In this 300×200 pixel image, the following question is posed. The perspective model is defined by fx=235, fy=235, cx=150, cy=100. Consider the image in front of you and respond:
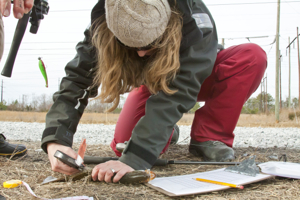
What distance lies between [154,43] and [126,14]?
0.30 metres

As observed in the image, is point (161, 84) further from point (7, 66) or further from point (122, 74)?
point (7, 66)

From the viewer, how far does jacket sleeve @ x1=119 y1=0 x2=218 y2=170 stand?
4.25 feet

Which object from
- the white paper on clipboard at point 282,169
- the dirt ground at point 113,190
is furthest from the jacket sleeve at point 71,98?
the white paper on clipboard at point 282,169

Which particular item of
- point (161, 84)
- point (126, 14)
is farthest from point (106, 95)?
point (126, 14)

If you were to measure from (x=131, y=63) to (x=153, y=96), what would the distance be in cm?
36

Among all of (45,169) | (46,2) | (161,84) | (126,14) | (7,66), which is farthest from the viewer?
(46,2)

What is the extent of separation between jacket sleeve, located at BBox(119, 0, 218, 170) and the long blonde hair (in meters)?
0.06

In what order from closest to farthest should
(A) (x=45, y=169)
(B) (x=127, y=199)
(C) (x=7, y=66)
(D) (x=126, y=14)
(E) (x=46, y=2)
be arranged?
(B) (x=127, y=199)
(D) (x=126, y=14)
(A) (x=45, y=169)
(C) (x=7, y=66)
(E) (x=46, y=2)

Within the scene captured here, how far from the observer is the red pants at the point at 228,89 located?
6.28ft

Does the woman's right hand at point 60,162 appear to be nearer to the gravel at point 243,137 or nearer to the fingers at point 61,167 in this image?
the fingers at point 61,167

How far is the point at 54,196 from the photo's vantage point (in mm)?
1049

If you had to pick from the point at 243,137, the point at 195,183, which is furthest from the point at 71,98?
the point at 243,137

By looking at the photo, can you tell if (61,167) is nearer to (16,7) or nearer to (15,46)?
(16,7)

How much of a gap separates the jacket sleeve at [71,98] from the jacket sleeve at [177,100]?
0.46 metres
